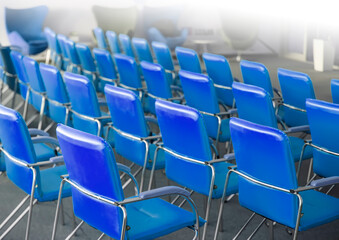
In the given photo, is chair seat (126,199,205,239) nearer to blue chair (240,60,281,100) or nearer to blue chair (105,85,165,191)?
blue chair (105,85,165,191)

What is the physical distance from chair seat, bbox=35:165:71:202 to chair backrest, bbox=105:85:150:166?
19.7 inches

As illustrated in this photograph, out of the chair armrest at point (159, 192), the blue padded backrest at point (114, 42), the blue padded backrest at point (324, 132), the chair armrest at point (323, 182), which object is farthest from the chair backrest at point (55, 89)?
the blue padded backrest at point (114, 42)

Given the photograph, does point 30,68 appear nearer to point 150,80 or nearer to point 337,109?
point 150,80

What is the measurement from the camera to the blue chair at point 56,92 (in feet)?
14.8

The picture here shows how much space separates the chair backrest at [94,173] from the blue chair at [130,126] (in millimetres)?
854

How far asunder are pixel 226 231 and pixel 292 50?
9.74 metres

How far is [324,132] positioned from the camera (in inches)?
126

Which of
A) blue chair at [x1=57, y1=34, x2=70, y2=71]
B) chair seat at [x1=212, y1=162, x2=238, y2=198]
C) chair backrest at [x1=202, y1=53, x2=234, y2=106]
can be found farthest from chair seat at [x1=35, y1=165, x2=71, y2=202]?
blue chair at [x1=57, y1=34, x2=70, y2=71]

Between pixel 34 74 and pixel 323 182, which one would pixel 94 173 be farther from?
pixel 34 74

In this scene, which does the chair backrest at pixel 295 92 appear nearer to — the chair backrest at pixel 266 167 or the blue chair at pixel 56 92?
the chair backrest at pixel 266 167

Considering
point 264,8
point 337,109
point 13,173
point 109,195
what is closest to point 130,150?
point 13,173

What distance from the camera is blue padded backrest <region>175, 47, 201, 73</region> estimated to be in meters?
5.74

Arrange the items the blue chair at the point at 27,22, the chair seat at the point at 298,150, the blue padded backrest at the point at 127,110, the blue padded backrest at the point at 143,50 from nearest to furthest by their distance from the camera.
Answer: the blue padded backrest at the point at 127,110
the chair seat at the point at 298,150
the blue padded backrest at the point at 143,50
the blue chair at the point at 27,22

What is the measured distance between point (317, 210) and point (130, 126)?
1.42 m
